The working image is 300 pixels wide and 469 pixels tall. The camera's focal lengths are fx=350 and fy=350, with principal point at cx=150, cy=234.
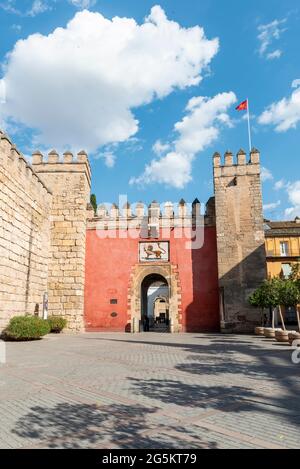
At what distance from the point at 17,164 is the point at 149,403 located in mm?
12073

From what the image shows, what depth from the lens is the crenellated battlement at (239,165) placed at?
60.5ft

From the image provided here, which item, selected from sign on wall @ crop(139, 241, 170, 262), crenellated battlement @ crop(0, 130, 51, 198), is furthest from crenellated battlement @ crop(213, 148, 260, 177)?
crenellated battlement @ crop(0, 130, 51, 198)

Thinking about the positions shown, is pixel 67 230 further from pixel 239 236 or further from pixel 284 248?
pixel 284 248

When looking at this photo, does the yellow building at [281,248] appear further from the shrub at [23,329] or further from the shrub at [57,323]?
the shrub at [23,329]

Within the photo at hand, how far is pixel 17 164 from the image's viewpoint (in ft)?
46.2

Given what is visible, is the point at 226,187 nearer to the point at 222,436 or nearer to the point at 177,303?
the point at 177,303

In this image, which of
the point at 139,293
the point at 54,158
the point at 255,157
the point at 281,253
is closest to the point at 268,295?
the point at 139,293

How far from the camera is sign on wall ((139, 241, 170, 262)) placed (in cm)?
1870

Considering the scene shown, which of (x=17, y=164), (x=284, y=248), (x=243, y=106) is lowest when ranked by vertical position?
(x=284, y=248)

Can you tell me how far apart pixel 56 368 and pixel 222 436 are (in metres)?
4.58

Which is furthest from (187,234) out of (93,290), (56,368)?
(56,368)

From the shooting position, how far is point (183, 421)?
148 inches

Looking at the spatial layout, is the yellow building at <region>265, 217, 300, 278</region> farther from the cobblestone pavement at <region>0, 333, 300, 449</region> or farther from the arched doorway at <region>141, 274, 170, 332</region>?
the cobblestone pavement at <region>0, 333, 300, 449</region>

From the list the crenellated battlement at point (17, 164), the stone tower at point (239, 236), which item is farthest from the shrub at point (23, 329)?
the stone tower at point (239, 236)
